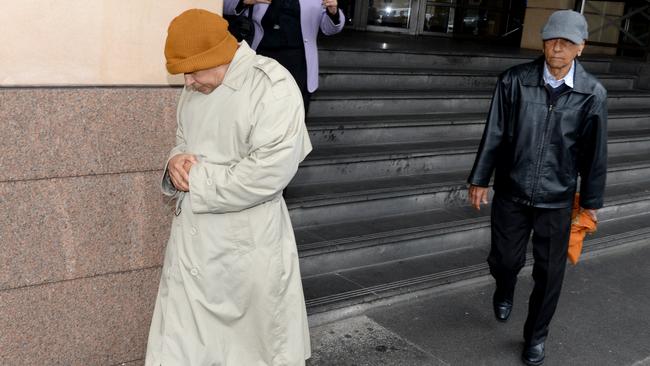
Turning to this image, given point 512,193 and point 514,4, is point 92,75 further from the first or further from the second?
point 514,4

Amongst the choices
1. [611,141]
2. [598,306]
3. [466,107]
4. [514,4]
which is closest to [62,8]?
[598,306]

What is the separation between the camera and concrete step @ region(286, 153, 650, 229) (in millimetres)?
5805

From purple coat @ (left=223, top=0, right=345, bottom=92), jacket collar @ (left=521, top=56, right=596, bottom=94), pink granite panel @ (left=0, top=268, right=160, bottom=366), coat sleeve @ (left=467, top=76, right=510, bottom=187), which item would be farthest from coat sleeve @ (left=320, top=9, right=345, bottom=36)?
pink granite panel @ (left=0, top=268, right=160, bottom=366)

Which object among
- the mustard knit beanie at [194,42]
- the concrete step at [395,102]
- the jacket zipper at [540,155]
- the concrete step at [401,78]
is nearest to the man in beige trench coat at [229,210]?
the mustard knit beanie at [194,42]

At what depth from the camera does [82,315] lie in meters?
3.89

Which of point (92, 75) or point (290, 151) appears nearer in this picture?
point (290, 151)

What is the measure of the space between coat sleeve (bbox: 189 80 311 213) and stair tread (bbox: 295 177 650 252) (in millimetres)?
2327

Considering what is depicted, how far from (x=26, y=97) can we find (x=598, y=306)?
13.2 feet

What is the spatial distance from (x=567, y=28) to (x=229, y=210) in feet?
7.09

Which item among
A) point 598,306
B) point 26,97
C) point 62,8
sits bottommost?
point 598,306

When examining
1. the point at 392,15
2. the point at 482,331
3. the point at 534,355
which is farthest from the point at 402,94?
the point at 392,15

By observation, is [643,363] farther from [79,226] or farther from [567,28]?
[79,226]

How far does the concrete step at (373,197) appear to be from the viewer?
5805 mm

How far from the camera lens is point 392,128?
7.12m
